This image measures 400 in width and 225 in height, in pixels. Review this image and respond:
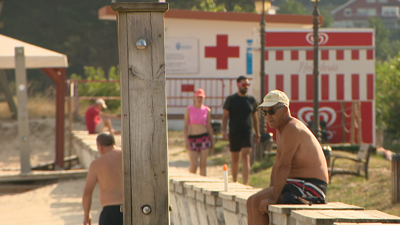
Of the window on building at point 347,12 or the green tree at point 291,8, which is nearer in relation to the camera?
the green tree at point 291,8

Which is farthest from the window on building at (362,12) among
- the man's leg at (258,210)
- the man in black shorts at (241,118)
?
the man's leg at (258,210)

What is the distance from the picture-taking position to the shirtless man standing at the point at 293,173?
11.9 ft

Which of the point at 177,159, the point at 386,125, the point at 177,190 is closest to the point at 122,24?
the point at 177,190

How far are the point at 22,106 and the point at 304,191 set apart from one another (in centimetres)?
644

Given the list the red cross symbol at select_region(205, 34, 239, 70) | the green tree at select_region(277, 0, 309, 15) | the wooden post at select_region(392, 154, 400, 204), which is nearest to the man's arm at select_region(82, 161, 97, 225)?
the wooden post at select_region(392, 154, 400, 204)

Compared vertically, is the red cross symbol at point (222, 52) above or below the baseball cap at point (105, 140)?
above

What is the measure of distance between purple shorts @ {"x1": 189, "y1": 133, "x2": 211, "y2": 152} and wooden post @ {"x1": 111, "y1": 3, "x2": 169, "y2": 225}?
16.9 ft

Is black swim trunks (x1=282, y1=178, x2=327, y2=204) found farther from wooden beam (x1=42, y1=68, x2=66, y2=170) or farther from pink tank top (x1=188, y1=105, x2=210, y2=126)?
wooden beam (x1=42, y1=68, x2=66, y2=170)

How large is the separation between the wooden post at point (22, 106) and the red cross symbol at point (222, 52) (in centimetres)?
925

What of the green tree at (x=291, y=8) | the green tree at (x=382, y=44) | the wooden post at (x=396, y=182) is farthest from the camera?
the green tree at (x=291, y=8)

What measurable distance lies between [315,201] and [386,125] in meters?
23.9

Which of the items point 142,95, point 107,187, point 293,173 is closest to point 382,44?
point 107,187

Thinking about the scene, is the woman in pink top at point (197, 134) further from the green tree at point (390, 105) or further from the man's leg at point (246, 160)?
the green tree at point (390, 105)

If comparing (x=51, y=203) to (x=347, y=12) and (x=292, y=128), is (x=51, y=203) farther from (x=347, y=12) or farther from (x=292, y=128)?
(x=347, y=12)
